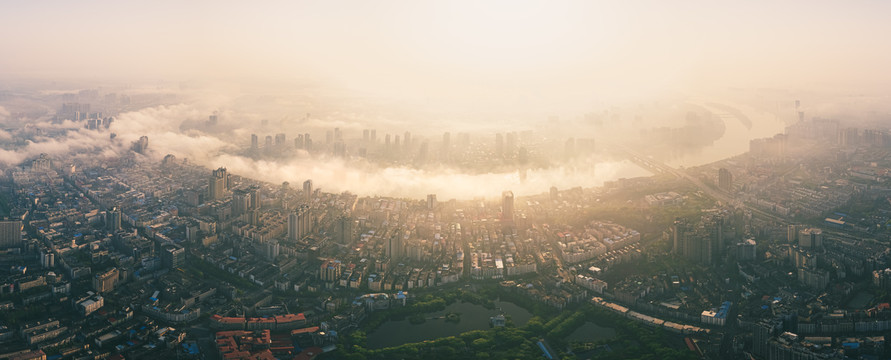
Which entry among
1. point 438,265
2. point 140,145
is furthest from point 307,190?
point 140,145

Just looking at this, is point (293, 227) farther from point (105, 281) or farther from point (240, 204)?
point (105, 281)

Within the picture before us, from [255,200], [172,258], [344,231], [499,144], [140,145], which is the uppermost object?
[499,144]

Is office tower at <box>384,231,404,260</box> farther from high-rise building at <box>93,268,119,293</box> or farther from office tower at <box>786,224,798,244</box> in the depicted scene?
office tower at <box>786,224,798,244</box>

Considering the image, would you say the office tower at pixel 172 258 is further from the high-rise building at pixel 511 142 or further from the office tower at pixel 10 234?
the high-rise building at pixel 511 142

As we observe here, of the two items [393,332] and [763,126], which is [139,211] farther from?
A: [763,126]

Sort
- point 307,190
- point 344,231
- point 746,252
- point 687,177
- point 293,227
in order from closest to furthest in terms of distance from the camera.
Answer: point 746,252, point 344,231, point 293,227, point 307,190, point 687,177
